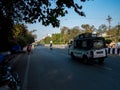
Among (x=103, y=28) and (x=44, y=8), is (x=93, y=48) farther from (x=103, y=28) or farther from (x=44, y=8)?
(x=103, y=28)

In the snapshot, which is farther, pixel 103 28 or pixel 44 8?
pixel 103 28

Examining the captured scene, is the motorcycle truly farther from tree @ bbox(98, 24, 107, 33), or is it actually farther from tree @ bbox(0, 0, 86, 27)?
tree @ bbox(98, 24, 107, 33)

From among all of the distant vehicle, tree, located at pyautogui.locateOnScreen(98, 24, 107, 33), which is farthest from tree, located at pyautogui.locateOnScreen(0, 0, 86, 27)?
tree, located at pyautogui.locateOnScreen(98, 24, 107, 33)

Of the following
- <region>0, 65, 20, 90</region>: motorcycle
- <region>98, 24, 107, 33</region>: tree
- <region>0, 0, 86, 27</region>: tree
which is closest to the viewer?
<region>0, 65, 20, 90</region>: motorcycle

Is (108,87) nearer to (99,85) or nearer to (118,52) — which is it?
(99,85)

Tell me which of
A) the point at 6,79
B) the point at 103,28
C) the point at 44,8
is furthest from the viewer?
the point at 103,28

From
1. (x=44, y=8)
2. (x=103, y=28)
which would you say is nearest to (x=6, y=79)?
(x=44, y=8)

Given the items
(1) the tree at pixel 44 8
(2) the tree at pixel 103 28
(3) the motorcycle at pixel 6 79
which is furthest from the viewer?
(2) the tree at pixel 103 28

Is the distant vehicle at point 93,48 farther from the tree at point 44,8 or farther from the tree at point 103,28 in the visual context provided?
the tree at point 103,28

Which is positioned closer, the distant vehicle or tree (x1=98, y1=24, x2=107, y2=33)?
the distant vehicle

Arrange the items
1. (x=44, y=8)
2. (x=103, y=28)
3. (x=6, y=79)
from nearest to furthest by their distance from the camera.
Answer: (x=6, y=79), (x=44, y=8), (x=103, y=28)

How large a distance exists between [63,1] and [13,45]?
2977 cm

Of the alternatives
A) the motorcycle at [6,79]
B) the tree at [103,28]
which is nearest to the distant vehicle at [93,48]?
the motorcycle at [6,79]

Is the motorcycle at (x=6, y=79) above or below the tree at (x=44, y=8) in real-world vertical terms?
below
